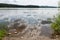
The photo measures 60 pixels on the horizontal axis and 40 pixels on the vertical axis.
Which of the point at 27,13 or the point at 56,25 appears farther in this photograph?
the point at 27,13

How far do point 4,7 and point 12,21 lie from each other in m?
0.37

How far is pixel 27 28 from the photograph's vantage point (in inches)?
122

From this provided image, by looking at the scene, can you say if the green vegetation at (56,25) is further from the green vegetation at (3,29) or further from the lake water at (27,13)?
the green vegetation at (3,29)

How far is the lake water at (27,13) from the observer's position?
11.3ft

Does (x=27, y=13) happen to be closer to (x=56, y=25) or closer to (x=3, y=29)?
(x=3, y=29)

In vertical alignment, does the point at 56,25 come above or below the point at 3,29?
above

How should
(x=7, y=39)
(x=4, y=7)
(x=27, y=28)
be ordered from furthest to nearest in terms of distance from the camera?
(x=4, y=7) < (x=27, y=28) < (x=7, y=39)

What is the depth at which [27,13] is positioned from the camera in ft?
11.9

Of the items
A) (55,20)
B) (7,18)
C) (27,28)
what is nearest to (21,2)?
(7,18)

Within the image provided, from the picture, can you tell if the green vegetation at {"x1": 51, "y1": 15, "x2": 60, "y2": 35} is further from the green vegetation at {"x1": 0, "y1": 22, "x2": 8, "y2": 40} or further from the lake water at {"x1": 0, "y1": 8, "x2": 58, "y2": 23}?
the green vegetation at {"x1": 0, "y1": 22, "x2": 8, "y2": 40}

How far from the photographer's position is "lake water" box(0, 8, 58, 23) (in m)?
3.46

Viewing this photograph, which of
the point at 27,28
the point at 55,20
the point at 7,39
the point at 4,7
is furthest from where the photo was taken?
the point at 4,7

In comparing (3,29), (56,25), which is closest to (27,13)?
(3,29)

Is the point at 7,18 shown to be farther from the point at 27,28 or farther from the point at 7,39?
the point at 7,39
